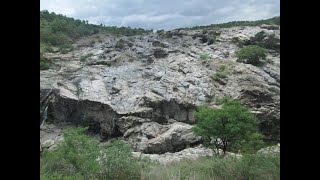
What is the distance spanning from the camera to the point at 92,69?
802 inches

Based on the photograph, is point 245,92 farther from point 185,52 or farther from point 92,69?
point 92,69

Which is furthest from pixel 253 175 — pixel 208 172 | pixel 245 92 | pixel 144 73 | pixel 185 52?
pixel 185 52

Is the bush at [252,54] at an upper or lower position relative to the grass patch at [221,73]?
upper

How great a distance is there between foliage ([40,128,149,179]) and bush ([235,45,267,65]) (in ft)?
48.5

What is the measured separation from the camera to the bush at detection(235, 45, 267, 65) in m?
20.9

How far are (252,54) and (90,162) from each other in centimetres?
1565

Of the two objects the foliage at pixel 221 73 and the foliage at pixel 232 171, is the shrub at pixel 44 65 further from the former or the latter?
the foliage at pixel 232 171

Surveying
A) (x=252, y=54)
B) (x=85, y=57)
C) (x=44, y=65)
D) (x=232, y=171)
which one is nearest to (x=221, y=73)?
(x=252, y=54)

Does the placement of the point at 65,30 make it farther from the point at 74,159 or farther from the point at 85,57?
the point at 74,159

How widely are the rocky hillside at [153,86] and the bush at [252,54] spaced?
487 mm

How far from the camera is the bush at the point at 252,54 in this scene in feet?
68.5

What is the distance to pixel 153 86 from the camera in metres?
19.2

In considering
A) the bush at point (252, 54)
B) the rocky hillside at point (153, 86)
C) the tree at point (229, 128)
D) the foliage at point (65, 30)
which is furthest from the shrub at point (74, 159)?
the foliage at point (65, 30)
